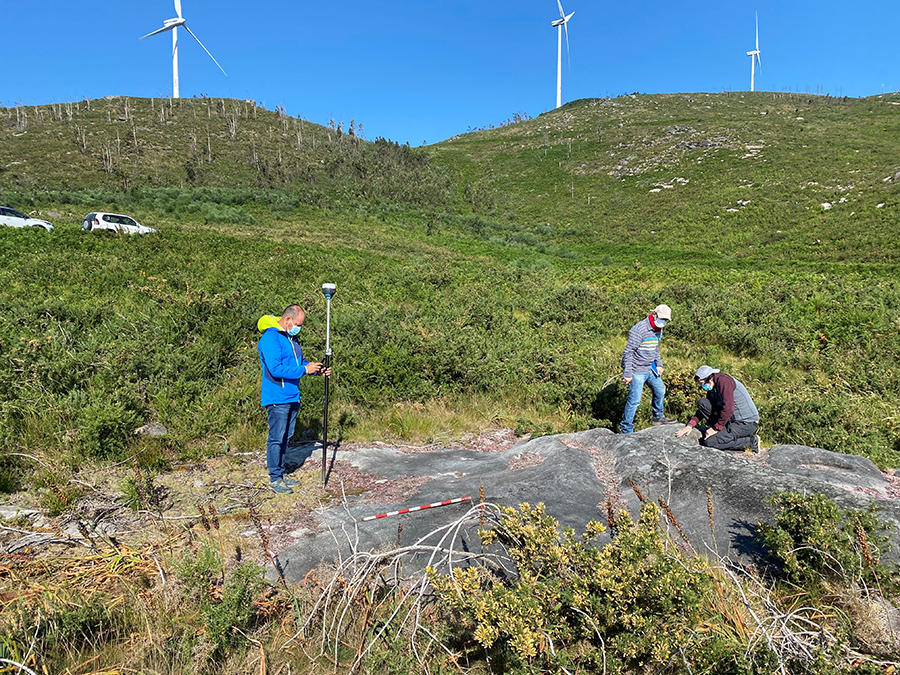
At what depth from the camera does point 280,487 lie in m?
5.89

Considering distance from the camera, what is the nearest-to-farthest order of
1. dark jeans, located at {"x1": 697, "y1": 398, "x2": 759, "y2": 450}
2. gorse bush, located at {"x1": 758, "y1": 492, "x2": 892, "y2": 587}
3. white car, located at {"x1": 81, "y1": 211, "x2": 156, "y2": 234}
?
gorse bush, located at {"x1": 758, "y1": 492, "x2": 892, "y2": 587} < dark jeans, located at {"x1": 697, "y1": 398, "x2": 759, "y2": 450} < white car, located at {"x1": 81, "y1": 211, "x2": 156, "y2": 234}

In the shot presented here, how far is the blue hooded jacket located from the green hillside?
2.02m

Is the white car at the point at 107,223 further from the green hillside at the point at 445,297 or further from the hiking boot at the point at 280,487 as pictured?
the hiking boot at the point at 280,487

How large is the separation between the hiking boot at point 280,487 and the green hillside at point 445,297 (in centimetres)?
167

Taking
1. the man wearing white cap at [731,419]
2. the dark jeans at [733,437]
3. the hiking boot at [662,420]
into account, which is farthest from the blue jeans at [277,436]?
the hiking boot at [662,420]

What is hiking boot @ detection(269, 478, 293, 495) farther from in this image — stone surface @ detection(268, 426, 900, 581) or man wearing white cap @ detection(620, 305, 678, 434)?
man wearing white cap @ detection(620, 305, 678, 434)

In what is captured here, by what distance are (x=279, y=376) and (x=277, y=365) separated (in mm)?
134

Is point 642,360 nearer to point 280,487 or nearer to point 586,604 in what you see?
point 586,604

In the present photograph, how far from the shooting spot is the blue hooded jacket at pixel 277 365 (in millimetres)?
5746

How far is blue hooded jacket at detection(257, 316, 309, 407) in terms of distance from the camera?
575cm

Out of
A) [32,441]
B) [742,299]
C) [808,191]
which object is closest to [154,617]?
[32,441]

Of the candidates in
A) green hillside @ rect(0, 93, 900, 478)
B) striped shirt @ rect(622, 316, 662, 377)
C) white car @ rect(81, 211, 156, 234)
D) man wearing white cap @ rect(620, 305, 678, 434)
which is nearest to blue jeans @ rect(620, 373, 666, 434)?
man wearing white cap @ rect(620, 305, 678, 434)

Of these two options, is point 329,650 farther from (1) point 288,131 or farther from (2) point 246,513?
(1) point 288,131

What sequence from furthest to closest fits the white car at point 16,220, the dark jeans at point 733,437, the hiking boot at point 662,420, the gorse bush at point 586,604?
the white car at point 16,220 < the hiking boot at point 662,420 < the dark jeans at point 733,437 < the gorse bush at point 586,604
